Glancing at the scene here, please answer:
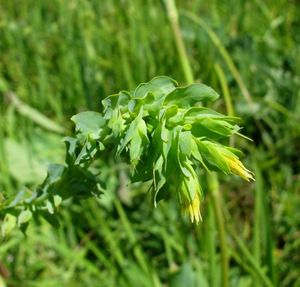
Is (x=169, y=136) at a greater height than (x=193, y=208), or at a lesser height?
greater

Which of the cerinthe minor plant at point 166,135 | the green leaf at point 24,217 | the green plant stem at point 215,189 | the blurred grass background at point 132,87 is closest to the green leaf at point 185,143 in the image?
the cerinthe minor plant at point 166,135

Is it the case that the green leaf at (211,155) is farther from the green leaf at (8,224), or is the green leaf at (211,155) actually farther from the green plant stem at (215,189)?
the green plant stem at (215,189)

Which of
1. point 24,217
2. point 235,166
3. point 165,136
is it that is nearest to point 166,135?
point 165,136

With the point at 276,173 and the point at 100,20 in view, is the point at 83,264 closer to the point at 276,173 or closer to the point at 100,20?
the point at 276,173

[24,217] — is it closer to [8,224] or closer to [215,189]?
[8,224]

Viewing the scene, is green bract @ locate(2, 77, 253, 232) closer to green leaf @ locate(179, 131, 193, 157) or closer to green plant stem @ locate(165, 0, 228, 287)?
green leaf @ locate(179, 131, 193, 157)

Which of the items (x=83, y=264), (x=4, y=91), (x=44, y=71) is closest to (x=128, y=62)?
(x=44, y=71)
